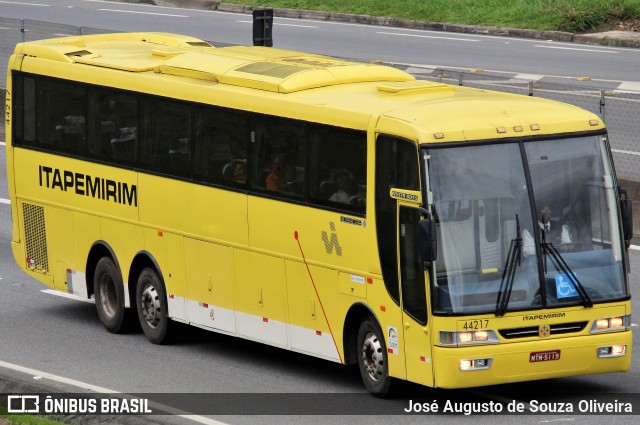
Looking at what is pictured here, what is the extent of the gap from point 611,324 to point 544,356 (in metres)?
0.74

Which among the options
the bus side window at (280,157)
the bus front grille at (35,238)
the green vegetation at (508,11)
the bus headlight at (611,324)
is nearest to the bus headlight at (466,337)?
the bus headlight at (611,324)

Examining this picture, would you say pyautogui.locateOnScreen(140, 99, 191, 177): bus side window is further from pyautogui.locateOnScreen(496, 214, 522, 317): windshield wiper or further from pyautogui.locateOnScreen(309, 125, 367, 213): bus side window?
pyautogui.locateOnScreen(496, 214, 522, 317): windshield wiper

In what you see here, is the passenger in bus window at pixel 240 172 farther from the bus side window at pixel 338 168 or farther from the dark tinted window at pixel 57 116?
the dark tinted window at pixel 57 116

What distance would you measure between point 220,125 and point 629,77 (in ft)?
59.4

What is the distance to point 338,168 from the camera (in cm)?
1410

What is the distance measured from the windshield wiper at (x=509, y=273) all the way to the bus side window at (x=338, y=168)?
4.79 feet

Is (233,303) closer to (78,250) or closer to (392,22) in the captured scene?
(78,250)

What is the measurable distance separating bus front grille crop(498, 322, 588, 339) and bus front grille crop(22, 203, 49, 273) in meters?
7.25

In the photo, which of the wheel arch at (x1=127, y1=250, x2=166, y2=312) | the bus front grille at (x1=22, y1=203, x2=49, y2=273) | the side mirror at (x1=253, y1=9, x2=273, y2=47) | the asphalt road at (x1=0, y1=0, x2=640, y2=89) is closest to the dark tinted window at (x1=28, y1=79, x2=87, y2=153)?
the bus front grille at (x1=22, y1=203, x2=49, y2=273)

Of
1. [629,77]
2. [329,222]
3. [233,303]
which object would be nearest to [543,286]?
[329,222]

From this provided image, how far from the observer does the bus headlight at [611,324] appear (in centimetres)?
1323

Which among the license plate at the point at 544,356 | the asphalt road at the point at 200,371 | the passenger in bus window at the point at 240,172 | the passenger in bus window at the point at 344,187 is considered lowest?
the asphalt road at the point at 200,371

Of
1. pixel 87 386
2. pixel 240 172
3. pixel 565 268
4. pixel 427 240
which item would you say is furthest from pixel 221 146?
pixel 565 268

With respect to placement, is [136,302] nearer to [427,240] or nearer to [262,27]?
[427,240]
